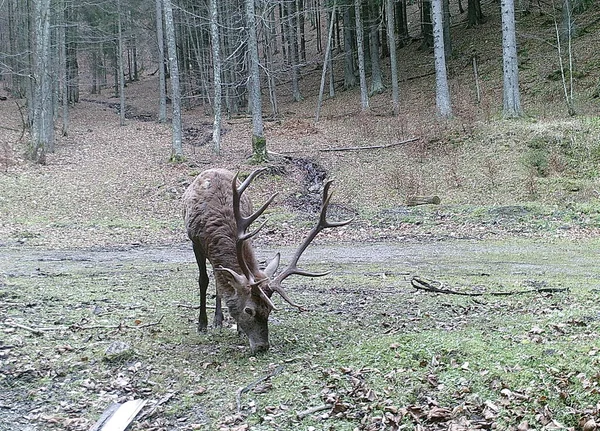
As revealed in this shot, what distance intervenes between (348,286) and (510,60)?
56.7 feet

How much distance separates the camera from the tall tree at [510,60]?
2316cm

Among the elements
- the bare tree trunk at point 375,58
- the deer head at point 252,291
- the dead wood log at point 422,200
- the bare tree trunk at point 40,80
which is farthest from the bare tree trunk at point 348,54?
the deer head at point 252,291

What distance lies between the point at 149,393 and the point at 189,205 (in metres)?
2.59

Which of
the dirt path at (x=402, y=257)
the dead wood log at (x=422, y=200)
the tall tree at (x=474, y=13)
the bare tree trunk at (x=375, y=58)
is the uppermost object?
the tall tree at (x=474, y=13)

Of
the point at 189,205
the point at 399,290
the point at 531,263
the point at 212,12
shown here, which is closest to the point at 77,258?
the point at 189,205

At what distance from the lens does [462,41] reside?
37375 millimetres

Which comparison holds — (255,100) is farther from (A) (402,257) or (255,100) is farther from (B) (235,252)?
(B) (235,252)

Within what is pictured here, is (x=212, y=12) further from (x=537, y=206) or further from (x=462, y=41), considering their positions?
(x=462, y=41)

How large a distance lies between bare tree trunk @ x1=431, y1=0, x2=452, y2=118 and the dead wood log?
9.30 m

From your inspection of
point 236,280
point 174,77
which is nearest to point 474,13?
point 174,77

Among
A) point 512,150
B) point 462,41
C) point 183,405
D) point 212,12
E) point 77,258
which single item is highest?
point 462,41

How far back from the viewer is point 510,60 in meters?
23.3

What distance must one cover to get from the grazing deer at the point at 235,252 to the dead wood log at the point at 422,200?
1035 cm

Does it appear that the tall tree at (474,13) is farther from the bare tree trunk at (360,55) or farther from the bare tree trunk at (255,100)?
the bare tree trunk at (255,100)
